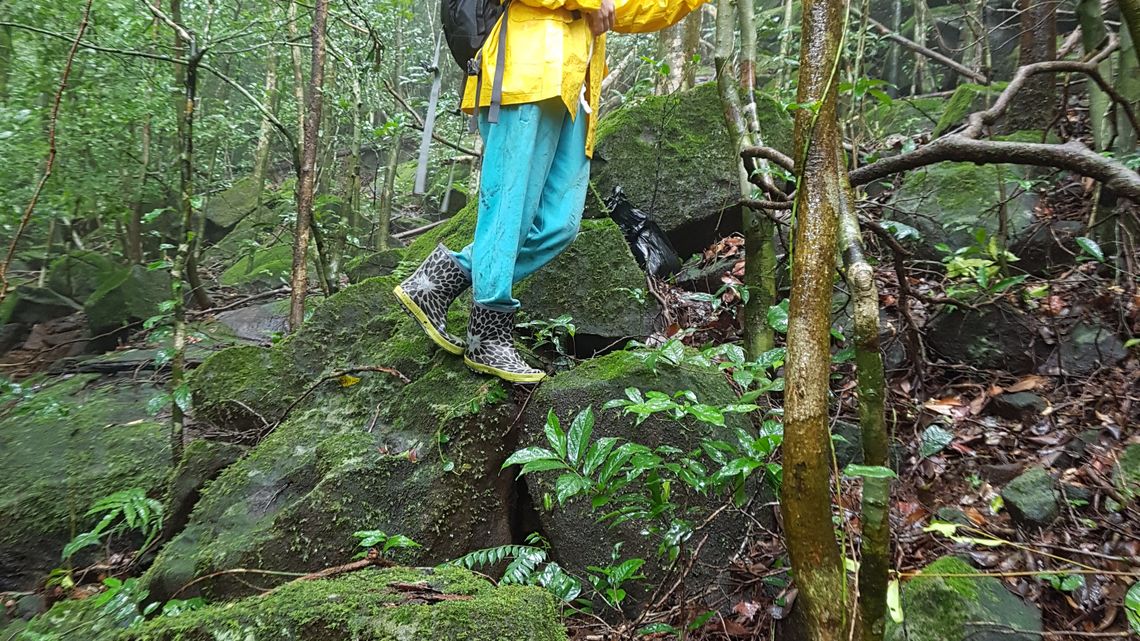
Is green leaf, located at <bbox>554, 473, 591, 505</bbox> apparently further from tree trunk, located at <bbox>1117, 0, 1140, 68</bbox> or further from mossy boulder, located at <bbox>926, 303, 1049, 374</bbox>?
mossy boulder, located at <bbox>926, 303, 1049, 374</bbox>

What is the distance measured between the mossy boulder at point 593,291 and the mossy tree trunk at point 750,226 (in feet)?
2.54

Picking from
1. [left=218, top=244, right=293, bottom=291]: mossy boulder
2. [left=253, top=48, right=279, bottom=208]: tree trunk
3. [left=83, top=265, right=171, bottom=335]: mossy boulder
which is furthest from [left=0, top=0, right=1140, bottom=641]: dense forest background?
[left=253, top=48, right=279, bottom=208]: tree trunk

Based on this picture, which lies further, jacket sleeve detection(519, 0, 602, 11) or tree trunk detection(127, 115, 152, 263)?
tree trunk detection(127, 115, 152, 263)

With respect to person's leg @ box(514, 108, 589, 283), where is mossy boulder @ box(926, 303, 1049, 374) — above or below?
below

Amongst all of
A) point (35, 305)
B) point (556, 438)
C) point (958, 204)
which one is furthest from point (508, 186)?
point (35, 305)

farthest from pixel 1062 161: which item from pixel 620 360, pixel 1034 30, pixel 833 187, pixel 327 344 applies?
pixel 1034 30

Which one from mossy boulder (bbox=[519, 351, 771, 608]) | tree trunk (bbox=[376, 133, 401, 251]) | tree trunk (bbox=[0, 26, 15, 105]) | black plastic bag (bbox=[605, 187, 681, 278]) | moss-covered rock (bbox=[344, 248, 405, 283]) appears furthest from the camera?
tree trunk (bbox=[376, 133, 401, 251])

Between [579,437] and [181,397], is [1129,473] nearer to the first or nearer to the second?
[579,437]

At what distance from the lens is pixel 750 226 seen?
10.3ft

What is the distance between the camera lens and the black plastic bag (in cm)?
465

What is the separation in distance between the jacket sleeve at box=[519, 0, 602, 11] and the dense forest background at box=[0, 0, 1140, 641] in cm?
80

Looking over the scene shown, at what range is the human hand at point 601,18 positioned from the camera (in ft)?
8.50

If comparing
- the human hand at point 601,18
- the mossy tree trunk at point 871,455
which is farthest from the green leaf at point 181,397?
the mossy tree trunk at point 871,455

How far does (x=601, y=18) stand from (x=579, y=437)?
5.58ft
